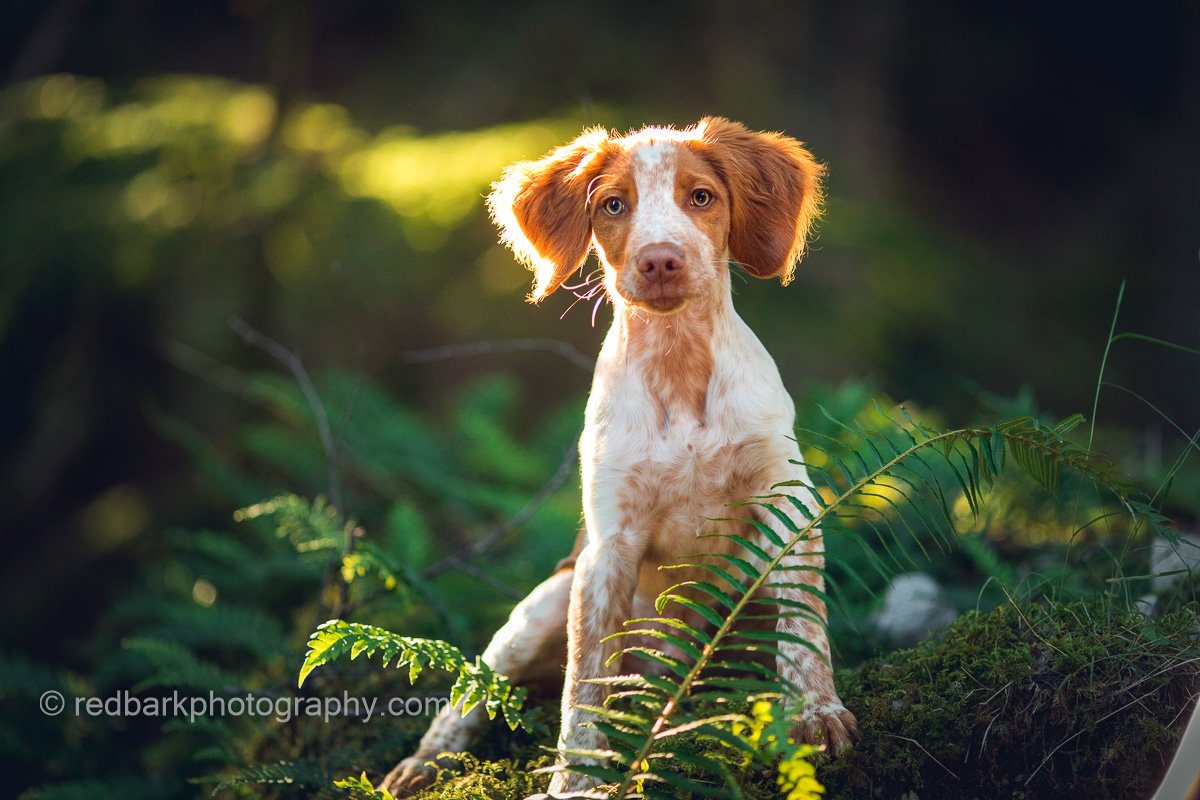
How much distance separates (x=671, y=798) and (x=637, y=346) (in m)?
1.12

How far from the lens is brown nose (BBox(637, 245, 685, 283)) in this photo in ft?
8.45

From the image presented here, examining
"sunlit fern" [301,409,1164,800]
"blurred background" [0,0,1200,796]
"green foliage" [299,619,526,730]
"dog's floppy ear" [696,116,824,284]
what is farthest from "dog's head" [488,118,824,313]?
"blurred background" [0,0,1200,796]

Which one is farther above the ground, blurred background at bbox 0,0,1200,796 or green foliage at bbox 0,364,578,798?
blurred background at bbox 0,0,1200,796

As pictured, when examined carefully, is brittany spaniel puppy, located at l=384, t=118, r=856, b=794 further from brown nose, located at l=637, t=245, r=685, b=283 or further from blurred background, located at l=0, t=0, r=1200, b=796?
blurred background, located at l=0, t=0, r=1200, b=796

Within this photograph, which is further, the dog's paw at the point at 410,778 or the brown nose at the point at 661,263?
the dog's paw at the point at 410,778

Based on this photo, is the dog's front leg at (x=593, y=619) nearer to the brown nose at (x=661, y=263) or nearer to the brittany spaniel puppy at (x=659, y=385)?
the brittany spaniel puppy at (x=659, y=385)

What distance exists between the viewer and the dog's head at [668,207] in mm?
2668

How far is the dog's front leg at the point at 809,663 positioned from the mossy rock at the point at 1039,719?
6 cm

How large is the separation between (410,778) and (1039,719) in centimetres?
156

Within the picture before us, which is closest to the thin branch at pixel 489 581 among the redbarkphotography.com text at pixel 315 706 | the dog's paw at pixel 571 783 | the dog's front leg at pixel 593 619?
the redbarkphotography.com text at pixel 315 706

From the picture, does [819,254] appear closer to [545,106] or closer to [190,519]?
[545,106]

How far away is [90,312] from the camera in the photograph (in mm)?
7574

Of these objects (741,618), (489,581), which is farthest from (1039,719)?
(489,581)


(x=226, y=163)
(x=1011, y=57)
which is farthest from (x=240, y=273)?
(x=1011, y=57)
